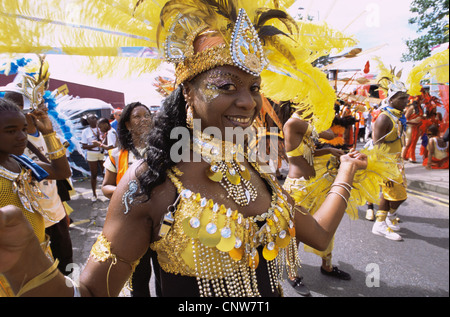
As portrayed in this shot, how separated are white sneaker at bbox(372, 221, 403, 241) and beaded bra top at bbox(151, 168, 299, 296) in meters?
3.99

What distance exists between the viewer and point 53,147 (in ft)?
7.70

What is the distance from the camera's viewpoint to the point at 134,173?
118 centimetres

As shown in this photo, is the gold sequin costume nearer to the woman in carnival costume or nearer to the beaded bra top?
the woman in carnival costume

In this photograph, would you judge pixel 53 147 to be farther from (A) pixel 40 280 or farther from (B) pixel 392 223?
(B) pixel 392 223

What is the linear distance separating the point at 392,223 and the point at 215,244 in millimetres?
4676

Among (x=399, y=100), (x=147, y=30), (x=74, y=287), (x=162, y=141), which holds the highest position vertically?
(x=147, y=30)

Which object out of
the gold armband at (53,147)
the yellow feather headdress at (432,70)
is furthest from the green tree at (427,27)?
the gold armband at (53,147)

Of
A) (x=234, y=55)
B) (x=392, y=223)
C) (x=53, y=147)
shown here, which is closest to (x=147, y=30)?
(x=234, y=55)

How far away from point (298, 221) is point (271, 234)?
275mm

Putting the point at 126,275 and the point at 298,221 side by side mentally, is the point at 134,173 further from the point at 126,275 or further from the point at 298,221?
the point at 298,221

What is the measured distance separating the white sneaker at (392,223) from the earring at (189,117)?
465 centimetres

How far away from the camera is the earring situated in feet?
4.26

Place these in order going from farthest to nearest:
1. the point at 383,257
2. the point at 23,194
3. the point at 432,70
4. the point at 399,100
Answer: the point at 399,100
the point at 432,70
the point at 383,257
the point at 23,194

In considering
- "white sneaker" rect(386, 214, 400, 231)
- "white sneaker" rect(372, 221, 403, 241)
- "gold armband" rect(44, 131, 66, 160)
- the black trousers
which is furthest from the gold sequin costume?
"white sneaker" rect(386, 214, 400, 231)
